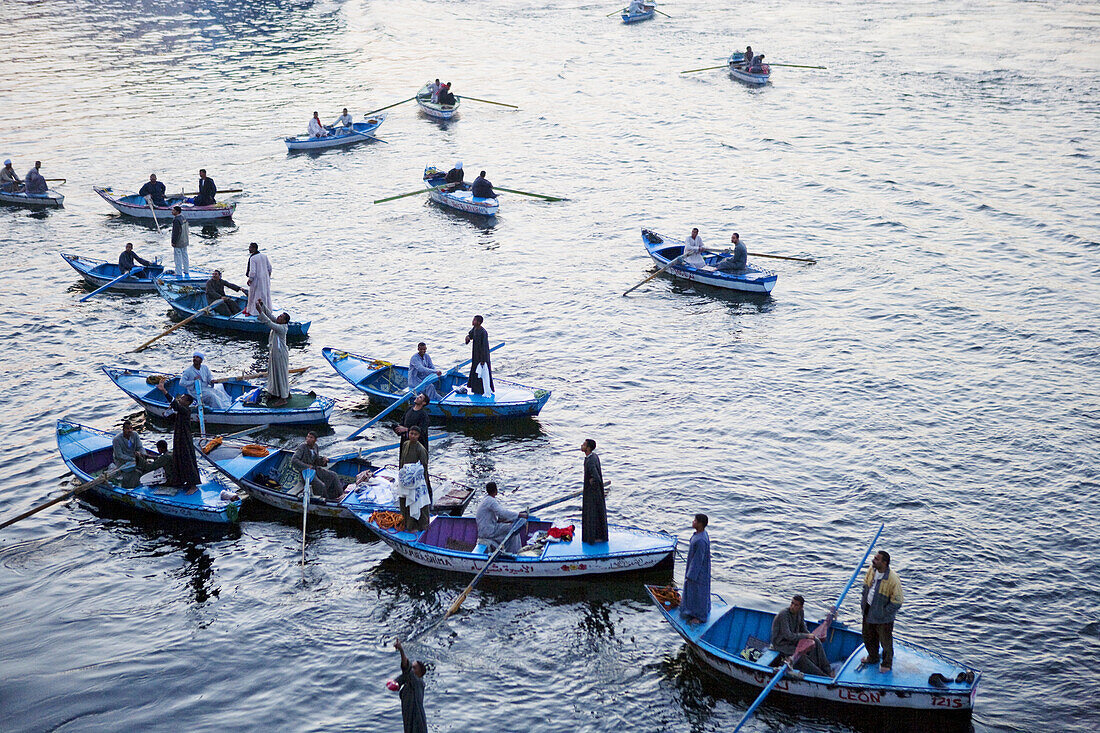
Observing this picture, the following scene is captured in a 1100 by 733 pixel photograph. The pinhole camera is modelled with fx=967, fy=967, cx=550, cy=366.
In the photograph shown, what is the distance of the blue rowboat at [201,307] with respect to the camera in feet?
96.3

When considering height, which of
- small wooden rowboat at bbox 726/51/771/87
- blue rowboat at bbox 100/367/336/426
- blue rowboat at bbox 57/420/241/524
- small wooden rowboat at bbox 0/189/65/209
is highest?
small wooden rowboat at bbox 726/51/771/87

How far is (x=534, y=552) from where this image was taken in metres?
18.5

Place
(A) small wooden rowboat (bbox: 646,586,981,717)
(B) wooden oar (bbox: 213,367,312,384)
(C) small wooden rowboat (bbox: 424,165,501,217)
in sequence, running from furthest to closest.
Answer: (C) small wooden rowboat (bbox: 424,165,501,217) < (B) wooden oar (bbox: 213,367,312,384) < (A) small wooden rowboat (bbox: 646,586,981,717)

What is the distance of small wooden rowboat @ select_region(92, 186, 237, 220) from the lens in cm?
3906

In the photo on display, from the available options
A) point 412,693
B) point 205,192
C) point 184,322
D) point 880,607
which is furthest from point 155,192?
point 880,607

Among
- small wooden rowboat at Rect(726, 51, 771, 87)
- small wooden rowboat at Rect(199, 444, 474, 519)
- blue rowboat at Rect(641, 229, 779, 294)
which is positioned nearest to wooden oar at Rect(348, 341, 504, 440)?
small wooden rowboat at Rect(199, 444, 474, 519)

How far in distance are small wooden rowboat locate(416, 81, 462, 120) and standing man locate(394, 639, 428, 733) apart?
45.8m

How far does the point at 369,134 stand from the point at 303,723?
4031 centimetres

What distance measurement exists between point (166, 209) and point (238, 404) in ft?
61.2

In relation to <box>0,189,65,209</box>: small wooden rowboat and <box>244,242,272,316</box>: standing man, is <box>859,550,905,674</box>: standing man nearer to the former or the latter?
<box>244,242,272,316</box>: standing man

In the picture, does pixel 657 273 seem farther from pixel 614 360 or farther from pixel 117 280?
pixel 117 280

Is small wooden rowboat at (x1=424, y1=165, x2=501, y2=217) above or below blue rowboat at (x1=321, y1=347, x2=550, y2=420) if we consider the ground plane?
above

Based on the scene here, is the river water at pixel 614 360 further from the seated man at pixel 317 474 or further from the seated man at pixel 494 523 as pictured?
the seated man at pixel 317 474

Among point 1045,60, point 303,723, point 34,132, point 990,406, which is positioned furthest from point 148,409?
point 1045,60
